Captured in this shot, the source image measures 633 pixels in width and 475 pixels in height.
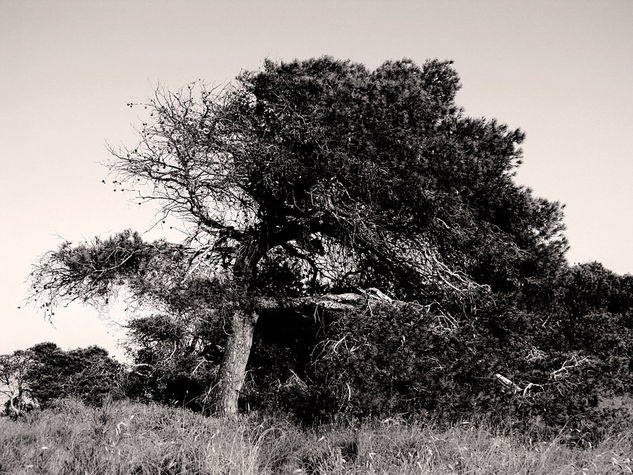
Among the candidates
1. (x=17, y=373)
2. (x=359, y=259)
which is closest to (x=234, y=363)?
(x=359, y=259)

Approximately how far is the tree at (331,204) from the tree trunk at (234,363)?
3 centimetres

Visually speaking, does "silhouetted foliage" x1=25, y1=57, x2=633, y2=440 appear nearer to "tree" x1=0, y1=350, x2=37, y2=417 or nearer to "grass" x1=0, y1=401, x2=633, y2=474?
"grass" x1=0, y1=401, x2=633, y2=474

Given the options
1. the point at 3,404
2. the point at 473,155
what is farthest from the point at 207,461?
the point at 3,404

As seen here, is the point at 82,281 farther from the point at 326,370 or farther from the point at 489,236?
the point at 489,236

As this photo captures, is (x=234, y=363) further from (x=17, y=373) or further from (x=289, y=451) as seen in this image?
(x=17, y=373)

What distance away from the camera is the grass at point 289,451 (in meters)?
4.64

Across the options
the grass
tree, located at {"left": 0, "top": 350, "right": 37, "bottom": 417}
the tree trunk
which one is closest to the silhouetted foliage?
the tree trunk

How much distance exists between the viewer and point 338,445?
5715mm

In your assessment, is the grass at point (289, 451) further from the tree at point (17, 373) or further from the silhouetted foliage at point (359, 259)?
the tree at point (17, 373)

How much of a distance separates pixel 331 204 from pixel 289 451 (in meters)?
4.69

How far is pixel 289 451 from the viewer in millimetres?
5695

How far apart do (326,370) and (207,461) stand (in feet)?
10.8

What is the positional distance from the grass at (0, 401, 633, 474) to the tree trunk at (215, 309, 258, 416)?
2.05 m

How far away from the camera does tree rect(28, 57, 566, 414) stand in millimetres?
8617
